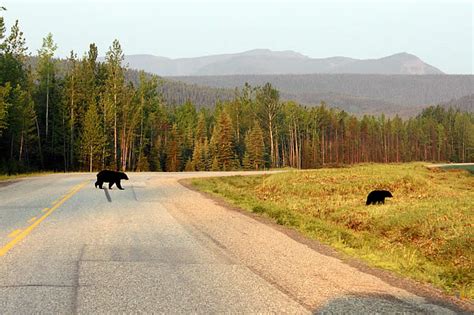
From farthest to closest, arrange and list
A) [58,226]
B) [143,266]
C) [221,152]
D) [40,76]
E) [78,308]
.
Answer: [221,152]
[40,76]
[58,226]
[143,266]
[78,308]

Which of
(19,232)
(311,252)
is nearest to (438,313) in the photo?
(311,252)

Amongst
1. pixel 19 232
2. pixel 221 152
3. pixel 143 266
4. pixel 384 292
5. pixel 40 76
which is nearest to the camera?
pixel 384 292

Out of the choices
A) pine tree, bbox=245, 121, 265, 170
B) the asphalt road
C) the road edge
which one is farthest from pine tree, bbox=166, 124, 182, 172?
the road edge

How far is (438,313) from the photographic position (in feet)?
15.2

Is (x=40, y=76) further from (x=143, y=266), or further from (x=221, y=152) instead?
(x=143, y=266)

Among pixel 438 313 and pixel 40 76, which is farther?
pixel 40 76

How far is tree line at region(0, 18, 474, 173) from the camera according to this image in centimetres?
5234

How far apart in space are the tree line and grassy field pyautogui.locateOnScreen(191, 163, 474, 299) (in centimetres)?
2547

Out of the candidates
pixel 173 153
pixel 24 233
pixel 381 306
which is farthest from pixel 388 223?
pixel 173 153

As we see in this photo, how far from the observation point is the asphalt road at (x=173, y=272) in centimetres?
462

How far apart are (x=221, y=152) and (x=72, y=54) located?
31.3 metres

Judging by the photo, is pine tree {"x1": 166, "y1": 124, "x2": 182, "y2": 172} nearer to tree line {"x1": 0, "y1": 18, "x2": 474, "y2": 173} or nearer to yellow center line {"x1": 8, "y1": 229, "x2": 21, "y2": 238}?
tree line {"x1": 0, "y1": 18, "x2": 474, "y2": 173}

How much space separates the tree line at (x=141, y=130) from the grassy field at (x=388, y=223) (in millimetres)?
A: 25469

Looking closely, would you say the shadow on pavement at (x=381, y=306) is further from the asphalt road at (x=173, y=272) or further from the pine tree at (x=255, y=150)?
the pine tree at (x=255, y=150)
